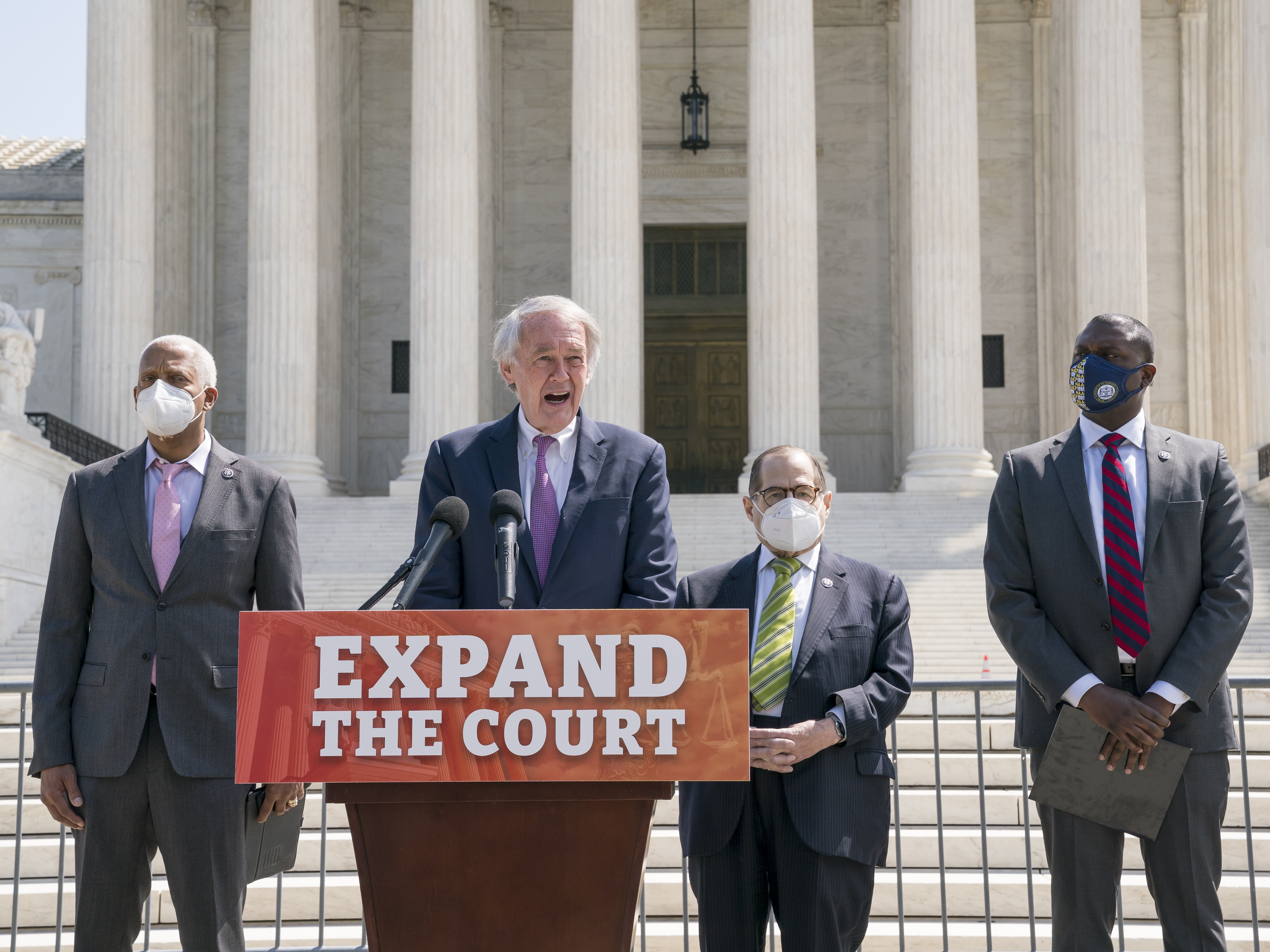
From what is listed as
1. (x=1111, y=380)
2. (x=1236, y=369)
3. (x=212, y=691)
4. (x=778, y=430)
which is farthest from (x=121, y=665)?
(x=1236, y=369)

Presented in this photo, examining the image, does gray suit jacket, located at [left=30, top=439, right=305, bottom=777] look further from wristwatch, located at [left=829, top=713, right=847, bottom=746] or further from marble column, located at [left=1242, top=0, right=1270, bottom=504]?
marble column, located at [left=1242, top=0, right=1270, bottom=504]

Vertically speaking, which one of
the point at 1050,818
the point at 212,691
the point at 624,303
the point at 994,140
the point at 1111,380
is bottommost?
the point at 1050,818

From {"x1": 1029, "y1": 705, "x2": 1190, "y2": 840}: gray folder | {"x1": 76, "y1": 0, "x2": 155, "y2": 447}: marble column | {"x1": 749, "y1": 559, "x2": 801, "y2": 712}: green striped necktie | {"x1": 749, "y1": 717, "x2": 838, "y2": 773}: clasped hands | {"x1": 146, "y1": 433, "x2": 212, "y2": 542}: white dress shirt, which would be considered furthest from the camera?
{"x1": 76, "y1": 0, "x2": 155, "y2": 447}: marble column

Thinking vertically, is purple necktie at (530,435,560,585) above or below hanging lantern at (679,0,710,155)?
below

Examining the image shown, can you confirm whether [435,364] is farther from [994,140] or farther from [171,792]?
[171,792]

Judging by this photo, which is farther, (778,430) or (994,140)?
(994,140)

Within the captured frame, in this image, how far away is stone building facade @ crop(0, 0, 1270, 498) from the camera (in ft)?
82.4

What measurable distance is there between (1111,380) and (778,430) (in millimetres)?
19521

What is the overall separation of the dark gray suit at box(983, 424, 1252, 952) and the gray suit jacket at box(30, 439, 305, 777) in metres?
2.91

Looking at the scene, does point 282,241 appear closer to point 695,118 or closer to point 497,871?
point 695,118

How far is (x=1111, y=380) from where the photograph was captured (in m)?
5.56

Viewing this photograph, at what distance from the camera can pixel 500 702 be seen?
3.59m

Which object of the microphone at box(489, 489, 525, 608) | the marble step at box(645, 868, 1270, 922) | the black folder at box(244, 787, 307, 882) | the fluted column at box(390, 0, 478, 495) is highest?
the fluted column at box(390, 0, 478, 495)

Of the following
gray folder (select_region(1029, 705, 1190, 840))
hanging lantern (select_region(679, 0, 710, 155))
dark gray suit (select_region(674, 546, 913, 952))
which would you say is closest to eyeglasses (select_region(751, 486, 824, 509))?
dark gray suit (select_region(674, 546, 913, 952))
